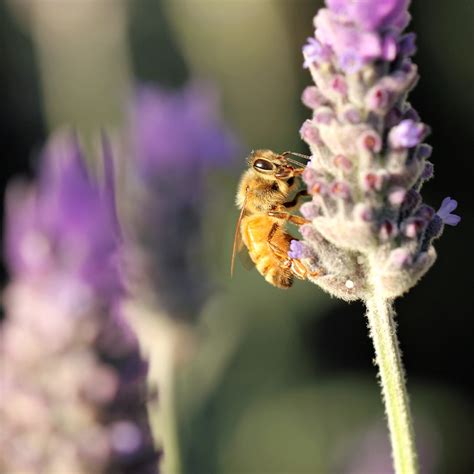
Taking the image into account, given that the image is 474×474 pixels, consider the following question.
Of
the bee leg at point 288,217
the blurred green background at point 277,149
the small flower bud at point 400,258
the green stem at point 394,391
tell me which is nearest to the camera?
the green stem at point 394,391

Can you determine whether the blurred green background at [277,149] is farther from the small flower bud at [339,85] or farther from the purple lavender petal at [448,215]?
the small flower bud at [339,85]

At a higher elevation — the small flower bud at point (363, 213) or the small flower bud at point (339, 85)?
the small flower bud at point (339, 85)

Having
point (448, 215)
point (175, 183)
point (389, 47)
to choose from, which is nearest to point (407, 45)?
point (389, 47)

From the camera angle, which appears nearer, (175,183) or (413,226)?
(413,226)

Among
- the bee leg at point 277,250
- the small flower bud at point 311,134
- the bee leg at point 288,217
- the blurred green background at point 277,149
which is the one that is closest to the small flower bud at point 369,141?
the small flower bud at point 311,134

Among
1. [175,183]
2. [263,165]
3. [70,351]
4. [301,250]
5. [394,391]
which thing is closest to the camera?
[394,391]

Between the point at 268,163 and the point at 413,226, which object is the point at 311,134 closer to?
the point at 413,226
